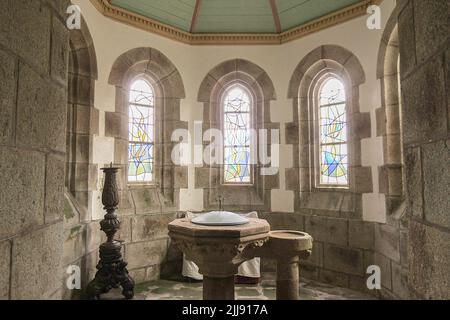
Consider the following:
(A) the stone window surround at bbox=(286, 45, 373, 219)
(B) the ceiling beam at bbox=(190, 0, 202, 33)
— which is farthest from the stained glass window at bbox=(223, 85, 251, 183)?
(B) the ceiling beam at bbox=(190, 0, 202, 33)

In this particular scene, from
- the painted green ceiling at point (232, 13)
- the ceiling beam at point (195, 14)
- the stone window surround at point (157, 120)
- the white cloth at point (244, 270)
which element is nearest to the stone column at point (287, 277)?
the white cloth at point (244, 270)

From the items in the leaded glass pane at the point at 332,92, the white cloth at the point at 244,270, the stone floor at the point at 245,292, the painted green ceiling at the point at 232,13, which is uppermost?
the painted green ceiling at the point at 232,13

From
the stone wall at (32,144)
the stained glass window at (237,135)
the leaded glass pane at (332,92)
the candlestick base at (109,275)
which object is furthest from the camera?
the stained glass window at (237,135)

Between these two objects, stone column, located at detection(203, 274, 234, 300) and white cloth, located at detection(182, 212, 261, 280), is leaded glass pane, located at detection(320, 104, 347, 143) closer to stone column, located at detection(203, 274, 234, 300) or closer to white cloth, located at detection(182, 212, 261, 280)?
white cloth, located at detection(182, 212, 261, 280)

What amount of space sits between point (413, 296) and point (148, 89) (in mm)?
4091

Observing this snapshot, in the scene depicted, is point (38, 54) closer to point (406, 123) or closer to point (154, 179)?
point (406, 123)

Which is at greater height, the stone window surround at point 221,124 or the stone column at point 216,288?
the stone window surround at point 221,124

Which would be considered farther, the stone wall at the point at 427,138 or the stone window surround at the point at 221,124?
the stone window surround at the point at 221,124

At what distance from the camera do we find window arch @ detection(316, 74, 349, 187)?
14.1 feet

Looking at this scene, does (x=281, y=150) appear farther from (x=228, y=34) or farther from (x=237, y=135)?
(x=228, y=34)

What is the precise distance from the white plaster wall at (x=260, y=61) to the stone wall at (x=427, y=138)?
2.69 meters

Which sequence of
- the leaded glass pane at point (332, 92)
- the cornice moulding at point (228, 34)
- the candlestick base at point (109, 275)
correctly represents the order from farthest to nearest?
1. the leaded glass pane at point (332, 92)
2. the cornice moulding at point (228, 34)
3. the candlestick base at point (109, 275)

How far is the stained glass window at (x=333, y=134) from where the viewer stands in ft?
14.1

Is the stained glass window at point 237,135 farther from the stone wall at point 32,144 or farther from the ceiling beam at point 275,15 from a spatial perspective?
the stone wall at point 32,144
